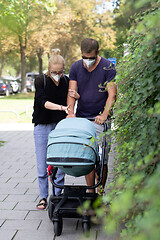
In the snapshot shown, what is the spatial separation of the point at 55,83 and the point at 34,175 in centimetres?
251

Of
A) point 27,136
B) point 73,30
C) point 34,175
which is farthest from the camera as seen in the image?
point 73,30

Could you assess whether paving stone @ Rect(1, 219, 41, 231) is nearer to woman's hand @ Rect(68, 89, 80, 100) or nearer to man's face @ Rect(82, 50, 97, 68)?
woman's hand @ Rect(68, 89, 80, 100)

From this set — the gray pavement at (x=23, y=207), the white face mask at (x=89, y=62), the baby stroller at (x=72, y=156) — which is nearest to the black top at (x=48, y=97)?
the white face mask at (x=89, y=62)

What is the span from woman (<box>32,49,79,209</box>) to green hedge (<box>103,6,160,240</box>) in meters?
1.34

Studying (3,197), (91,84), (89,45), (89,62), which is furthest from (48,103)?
(3,197)

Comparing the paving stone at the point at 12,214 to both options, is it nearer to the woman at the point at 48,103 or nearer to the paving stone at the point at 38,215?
the paving stone at the point at 38,215

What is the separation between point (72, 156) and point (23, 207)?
1618 mm

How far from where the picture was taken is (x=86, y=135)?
3.70 meters

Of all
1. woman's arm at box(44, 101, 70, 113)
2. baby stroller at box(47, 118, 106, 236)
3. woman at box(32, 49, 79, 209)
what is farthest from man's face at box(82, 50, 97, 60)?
baby stroller at box(47, 118, 106, 236)

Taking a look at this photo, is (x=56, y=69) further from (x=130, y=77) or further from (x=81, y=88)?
(x=130, y=77)

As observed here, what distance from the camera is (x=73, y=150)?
3.65 m

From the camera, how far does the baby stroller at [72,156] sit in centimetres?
365

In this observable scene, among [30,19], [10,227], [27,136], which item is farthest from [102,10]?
[10,227]

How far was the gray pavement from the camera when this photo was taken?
4.00m
